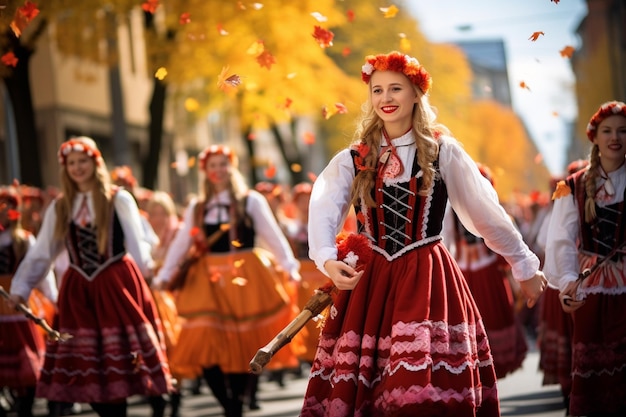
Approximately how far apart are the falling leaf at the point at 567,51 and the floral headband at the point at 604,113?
1.57ft

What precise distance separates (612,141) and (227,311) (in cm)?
370

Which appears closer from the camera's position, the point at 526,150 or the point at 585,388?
the point at 585,388

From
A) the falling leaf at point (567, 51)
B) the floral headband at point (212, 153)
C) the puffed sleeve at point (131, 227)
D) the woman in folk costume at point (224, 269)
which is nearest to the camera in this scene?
the falling leaf at point (567, 51)

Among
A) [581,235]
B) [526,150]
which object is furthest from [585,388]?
[526,150]

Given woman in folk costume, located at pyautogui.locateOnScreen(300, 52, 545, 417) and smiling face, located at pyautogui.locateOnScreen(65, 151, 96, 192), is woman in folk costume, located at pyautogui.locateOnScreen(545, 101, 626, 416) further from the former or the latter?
smiling face, located at pyautogui.locateOnScreen(65, 151, 96, 192)

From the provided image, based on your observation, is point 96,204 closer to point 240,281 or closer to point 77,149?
point 77,149

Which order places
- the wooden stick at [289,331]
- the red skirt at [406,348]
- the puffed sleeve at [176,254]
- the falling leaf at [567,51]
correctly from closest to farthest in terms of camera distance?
the wooden stick at [289,331], the red skirt at [406,348], the falling leaf at [567,51], the puffed sleeve at [176,254]

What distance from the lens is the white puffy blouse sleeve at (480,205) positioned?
5867 millimetres

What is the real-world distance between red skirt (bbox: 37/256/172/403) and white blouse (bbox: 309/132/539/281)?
9.76 ft

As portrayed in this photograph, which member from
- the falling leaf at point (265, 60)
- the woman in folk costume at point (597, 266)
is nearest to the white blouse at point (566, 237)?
the woman in folk costume at point (597, 266)

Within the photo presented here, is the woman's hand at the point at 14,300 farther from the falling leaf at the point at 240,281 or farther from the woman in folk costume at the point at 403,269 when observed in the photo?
the woman in folk costume at the point at 403,269

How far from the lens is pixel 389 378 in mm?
5449

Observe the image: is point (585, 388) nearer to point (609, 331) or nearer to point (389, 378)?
point (609, 331)

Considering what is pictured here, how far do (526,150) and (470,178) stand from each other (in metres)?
73.7
